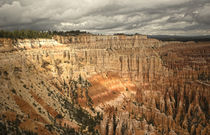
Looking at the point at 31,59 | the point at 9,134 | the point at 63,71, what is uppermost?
the point at 31,59

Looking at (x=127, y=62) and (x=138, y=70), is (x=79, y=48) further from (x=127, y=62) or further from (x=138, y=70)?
(x=138, y=70)

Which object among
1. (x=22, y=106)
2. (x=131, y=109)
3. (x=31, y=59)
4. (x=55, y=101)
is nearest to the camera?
(x=22, y=106)

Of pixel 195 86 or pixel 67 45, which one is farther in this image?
pixel 67 45

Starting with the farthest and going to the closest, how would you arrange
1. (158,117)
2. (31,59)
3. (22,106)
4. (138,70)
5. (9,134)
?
(138,70) < (158,117) < (31,59) < (22,106) < (9,134)

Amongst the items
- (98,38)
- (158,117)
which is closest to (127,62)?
(98,38)

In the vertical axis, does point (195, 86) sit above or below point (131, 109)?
above

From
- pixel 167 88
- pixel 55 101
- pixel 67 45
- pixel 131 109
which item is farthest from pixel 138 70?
pixel 55 101
